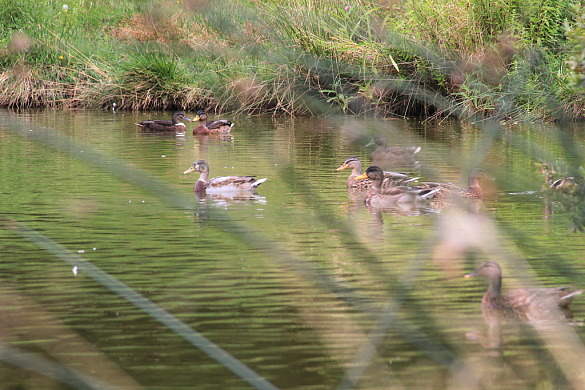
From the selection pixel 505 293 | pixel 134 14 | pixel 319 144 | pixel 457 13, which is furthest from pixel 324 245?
pixel 319 144

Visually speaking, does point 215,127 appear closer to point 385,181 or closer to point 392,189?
point 385,181

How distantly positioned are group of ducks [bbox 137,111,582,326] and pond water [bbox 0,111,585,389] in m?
0.12

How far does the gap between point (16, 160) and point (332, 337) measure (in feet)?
29.6

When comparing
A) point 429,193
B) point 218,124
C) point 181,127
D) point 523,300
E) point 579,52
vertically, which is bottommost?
point 181,127

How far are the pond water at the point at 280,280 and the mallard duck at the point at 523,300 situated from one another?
4.2 inches

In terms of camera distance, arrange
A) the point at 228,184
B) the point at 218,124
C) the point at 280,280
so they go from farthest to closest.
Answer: the point at 218,124, the point at 228,184, the point at 280,280

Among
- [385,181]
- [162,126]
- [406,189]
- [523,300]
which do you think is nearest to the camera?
[523,300]

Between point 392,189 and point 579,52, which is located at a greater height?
point 579,52

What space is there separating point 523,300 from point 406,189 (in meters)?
4.93

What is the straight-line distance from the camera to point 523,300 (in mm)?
5719

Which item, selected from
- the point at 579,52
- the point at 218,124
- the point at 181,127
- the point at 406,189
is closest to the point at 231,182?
the point at 406,189

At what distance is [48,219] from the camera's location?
349 inches

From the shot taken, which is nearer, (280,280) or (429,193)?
(280,280)

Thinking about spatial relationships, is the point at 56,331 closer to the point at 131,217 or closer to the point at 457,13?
the point at 131,217
